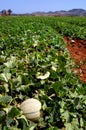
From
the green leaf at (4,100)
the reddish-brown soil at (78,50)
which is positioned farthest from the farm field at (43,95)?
the reddish-brown soil at (78,50)

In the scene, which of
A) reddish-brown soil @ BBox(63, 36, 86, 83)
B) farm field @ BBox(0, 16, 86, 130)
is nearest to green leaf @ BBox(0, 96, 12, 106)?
farm field @ BBox(0, 16, 86, 130)

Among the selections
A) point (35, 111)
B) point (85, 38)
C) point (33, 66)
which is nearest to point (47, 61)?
point (33, 66)

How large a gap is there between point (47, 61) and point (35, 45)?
8.08ft

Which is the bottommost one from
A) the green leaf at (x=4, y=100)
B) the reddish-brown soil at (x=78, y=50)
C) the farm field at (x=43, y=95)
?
the reddish-brown soil at (x=78, y=50)

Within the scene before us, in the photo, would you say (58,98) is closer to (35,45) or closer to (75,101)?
(75,101)

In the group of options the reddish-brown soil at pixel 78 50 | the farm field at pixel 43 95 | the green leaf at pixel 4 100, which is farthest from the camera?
the reddish-brown soil at pixel 78 50

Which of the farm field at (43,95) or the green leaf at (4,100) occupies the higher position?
the green leaf at (4,100)

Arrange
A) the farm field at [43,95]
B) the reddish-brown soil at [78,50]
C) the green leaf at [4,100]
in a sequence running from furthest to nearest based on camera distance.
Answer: the reddish-brown soil at [78,50] → the green leaf at [4,100] → the farm field at [43,95]

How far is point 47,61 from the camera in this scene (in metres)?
6.12

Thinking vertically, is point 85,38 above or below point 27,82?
below

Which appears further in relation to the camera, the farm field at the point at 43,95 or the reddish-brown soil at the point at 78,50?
the reddish-brown soil at the point at 78,50

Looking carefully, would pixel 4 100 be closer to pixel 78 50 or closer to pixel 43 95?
pixel 43 95

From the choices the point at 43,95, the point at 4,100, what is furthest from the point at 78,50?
the point at 4,100

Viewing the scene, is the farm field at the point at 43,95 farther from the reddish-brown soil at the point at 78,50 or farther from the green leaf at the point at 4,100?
the reddish-brown soil at the point at 78,50
